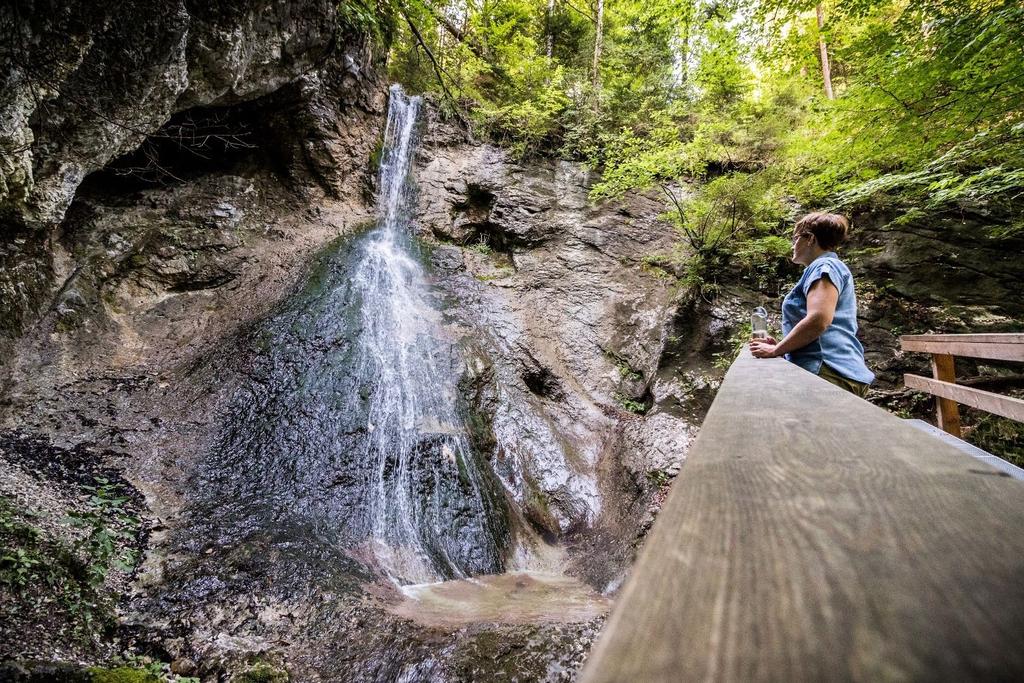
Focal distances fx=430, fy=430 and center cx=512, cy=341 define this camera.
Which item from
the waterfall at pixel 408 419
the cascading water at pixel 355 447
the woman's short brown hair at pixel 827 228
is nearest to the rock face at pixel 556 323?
the waterfall at pixel 408 419

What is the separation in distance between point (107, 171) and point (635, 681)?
9.40m

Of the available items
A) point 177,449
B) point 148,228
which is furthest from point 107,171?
point 177,449

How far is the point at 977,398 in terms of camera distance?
3.15m

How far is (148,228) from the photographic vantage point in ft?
22.0

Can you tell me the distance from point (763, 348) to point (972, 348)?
1855 millimetres

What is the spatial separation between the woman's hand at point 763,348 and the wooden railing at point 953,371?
1342mm

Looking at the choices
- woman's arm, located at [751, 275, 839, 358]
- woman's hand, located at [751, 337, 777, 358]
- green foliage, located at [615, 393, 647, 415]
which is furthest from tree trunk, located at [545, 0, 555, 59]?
woman's arm, located at [751, 275, 839, 358]

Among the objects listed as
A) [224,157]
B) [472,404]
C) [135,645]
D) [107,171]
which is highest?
[224,157]

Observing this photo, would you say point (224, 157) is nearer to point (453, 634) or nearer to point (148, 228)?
point (148, 228)

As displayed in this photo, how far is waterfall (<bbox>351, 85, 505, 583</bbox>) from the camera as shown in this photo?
4.18 m

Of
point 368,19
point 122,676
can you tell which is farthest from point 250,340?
point 368,19

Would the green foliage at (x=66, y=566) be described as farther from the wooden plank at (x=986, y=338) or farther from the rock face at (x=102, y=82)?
the wooden plank at (x=986, y=338)

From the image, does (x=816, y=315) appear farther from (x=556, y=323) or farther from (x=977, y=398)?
(x=556, y=323)

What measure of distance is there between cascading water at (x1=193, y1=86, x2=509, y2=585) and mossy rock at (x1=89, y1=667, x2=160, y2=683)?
1214 millimetres
